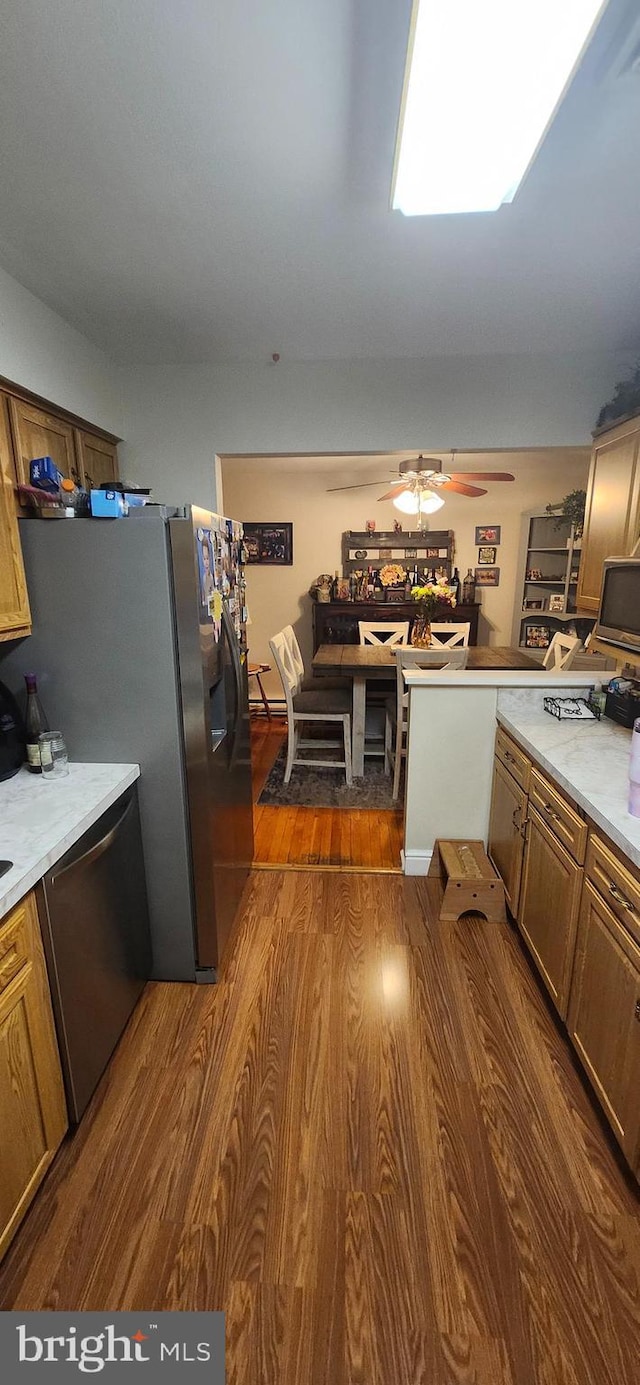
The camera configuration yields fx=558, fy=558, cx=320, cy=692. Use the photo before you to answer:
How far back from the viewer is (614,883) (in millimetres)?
1426

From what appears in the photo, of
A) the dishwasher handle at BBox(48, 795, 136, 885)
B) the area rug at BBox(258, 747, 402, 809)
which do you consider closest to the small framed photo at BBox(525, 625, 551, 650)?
the area rug at BBox(258, 747, 402, 809)

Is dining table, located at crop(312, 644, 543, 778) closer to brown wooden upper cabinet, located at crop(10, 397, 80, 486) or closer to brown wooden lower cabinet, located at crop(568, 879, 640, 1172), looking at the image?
brown wooden upper cabinet, located at crop(10, 397, 80, 486)

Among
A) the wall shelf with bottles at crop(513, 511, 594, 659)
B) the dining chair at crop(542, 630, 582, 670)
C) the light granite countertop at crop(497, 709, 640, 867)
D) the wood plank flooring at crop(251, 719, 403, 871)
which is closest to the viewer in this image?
the light granite countertop at crop(497, 709, 640, 867)

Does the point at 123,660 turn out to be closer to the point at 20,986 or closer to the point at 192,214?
the point at 20,986

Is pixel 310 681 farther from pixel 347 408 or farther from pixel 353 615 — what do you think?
pixel 347 408

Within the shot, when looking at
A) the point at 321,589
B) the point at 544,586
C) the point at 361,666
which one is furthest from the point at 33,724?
the point at 544,586

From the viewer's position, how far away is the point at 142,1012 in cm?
197

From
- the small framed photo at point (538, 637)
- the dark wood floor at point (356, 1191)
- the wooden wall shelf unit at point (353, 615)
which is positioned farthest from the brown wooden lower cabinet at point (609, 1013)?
the small framed photo at point (538, 637)

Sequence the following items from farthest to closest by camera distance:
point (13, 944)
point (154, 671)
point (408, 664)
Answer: point (408, 664)
point (154, 671)
point (13, 944)

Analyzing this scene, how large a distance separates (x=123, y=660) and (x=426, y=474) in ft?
9.77

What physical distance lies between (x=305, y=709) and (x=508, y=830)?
1.82 m

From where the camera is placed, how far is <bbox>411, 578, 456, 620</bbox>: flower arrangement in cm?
430

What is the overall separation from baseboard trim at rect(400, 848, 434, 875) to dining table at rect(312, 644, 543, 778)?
1.27m

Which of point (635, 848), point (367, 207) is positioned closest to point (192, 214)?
point (367, 207)
